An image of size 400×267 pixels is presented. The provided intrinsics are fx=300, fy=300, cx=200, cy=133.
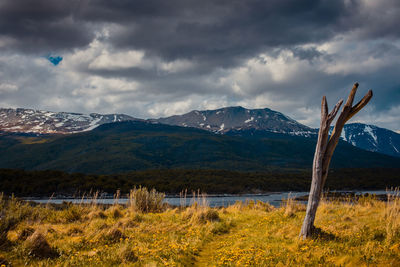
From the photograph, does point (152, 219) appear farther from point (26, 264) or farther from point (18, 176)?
point (18, 176)

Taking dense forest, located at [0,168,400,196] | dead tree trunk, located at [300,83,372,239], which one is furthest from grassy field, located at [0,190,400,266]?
dense forest, located at [0,168,400,196]

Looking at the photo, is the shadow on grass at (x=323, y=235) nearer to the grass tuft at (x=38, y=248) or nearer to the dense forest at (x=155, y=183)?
the grass tuft at (x=38, y=248)

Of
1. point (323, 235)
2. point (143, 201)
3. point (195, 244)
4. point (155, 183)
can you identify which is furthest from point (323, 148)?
point (155, 183)

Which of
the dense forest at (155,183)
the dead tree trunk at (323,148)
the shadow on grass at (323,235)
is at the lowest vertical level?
the dense forest at (155,183)

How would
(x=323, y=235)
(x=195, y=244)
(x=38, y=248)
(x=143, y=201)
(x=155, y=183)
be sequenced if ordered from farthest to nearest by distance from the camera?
(x=155, y=183) < (x=143, y=201) < (x=195, y=244) < (x=323, y=235) < (x=38, y=248)

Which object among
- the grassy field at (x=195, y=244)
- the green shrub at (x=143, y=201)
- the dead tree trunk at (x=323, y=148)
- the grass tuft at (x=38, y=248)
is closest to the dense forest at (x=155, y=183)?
the green shrub at (x=143, y=201)

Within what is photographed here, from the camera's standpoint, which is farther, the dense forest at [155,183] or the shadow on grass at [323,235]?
the dense forest at [155,183]

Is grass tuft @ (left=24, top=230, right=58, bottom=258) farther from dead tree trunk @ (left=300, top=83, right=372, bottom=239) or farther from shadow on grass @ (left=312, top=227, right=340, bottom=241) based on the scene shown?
shadow on grass @ (left=312, top=227, right=340, bottom=241)

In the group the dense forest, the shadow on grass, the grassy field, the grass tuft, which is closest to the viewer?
the grassy field

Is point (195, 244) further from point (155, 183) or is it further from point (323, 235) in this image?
point (155, 183)

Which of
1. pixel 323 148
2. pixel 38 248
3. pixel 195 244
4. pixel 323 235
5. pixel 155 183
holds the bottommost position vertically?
pixel 155 183

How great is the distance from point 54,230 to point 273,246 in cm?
788

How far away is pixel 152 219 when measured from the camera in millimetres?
14484

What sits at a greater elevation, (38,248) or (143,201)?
(38,248)
